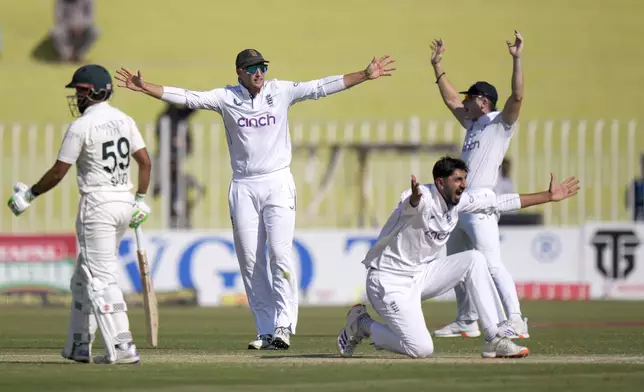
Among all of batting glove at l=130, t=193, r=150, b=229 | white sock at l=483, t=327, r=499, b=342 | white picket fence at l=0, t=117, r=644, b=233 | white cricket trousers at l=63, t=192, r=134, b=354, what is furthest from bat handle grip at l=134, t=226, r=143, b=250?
white picket fence at l=0, t=117, r=644, b=233

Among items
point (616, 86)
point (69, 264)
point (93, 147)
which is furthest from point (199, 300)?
point (616, 86)

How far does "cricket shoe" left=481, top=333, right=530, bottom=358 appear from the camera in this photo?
356 inches

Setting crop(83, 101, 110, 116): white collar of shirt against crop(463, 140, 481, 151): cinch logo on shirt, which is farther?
crop(463, 140, 481, 151): cinch logo on shirt

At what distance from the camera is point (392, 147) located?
1888cm

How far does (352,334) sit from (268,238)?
1.25 meters

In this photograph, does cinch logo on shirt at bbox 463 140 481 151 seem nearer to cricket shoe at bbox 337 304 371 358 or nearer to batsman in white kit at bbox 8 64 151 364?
cricket shoe at bbox 337 304 371 358

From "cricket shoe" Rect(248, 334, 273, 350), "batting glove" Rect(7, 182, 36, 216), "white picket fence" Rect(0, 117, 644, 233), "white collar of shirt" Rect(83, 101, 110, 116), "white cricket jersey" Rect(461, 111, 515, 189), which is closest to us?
"batting glove" Rect(7, 182, 36, 216)

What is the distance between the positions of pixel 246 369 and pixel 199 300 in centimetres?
921

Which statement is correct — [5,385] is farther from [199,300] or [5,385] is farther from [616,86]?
[616,86]

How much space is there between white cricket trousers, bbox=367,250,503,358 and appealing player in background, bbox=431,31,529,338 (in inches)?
43.0

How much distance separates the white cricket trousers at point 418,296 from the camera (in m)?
9.06

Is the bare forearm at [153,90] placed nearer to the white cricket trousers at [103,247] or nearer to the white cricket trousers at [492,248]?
the white cricket trousers at [103,247]

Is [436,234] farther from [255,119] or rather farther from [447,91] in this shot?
[447,91]

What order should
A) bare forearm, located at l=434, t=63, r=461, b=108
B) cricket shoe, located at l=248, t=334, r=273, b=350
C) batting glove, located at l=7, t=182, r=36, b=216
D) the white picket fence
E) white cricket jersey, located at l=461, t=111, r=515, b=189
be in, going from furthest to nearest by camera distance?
the white picket fence → bare forearm, located at l=434, t=63, r=461, b=108 → white cricket jersey, located at l=461, t=111, r=515, b=189 → cricket shoe, located at l=248, t=334, r=273, b=350 → batting glove, located at l=7, t=182, r=36, b=216
